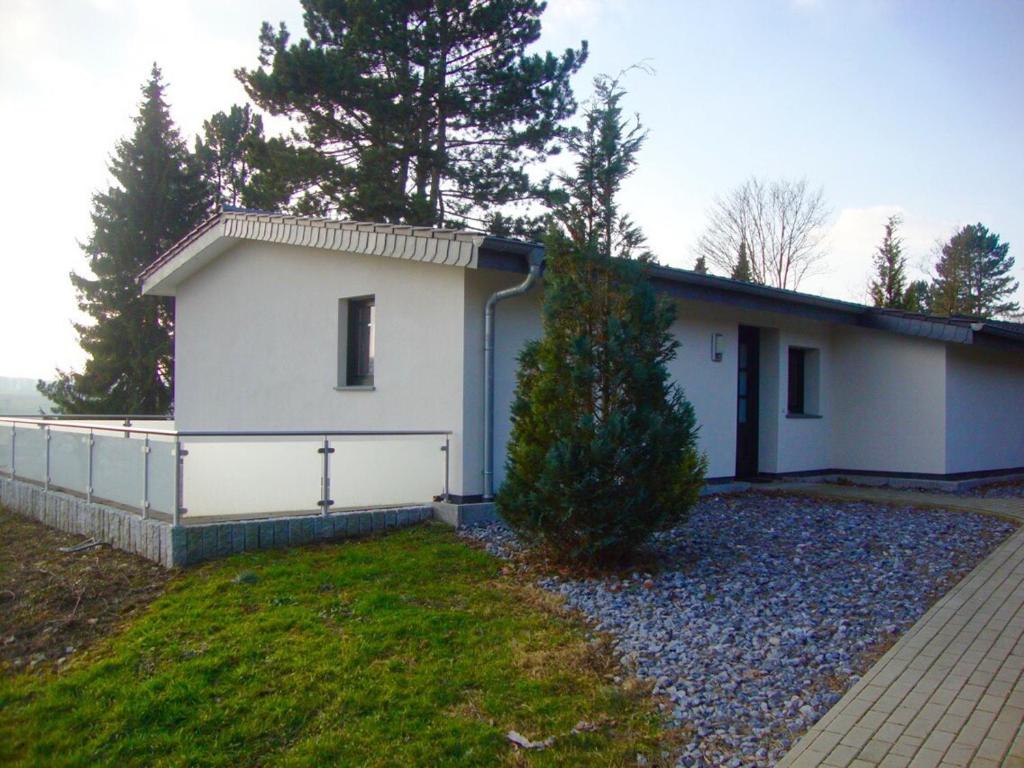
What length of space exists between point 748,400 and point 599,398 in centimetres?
754

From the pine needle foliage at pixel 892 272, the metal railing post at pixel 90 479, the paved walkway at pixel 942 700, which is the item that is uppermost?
the pine needle foliage at pixel 892 272

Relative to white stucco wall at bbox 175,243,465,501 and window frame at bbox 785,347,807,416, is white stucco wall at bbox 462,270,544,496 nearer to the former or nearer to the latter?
white stucco wall at bbox 175,243,465,501

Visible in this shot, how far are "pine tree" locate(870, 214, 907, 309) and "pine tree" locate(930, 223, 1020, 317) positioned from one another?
10.3 m

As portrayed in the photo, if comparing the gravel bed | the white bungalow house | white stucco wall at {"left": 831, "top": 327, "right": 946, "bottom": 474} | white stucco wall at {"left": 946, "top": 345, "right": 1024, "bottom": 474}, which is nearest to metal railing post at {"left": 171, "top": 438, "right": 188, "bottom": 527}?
the white bungalow house

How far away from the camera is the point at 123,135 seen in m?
32.7

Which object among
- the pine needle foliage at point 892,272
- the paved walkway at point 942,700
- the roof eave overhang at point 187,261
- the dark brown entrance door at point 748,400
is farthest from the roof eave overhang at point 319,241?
the pine needle foliage at point 892,272

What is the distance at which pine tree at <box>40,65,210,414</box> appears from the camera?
31.1 m

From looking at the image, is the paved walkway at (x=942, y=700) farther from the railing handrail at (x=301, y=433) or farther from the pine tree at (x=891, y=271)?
the pine tree at (x=891, y=271)

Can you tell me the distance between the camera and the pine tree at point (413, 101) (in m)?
22.0

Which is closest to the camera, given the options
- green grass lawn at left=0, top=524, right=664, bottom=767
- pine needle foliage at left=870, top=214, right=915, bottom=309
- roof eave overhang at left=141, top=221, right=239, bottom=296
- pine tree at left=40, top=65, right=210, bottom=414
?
green grass lawn at left=0, top=524, right=664, bottom=767

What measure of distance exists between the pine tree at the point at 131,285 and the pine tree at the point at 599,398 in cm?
2705

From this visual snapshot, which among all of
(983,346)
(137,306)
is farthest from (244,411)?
(137,306)

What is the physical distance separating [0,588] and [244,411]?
5753mm

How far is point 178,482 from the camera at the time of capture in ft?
24.3
